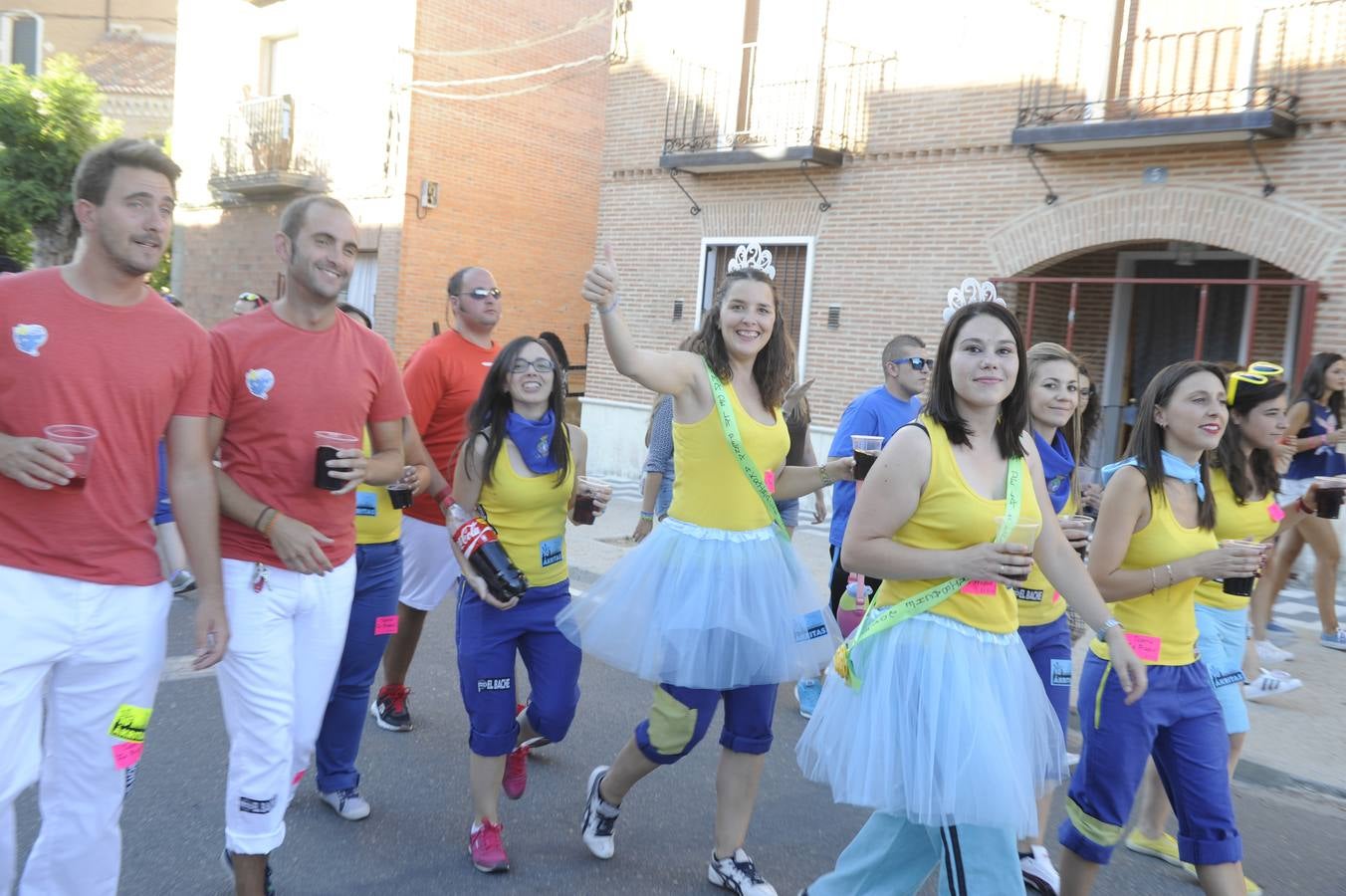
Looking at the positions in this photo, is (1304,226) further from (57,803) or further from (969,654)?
(57,803)

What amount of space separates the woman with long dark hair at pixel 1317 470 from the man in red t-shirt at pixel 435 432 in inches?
210

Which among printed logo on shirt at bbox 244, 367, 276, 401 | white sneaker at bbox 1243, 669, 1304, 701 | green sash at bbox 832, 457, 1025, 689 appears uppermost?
printed logo on shirt at bbox 244, 367, 276, 401

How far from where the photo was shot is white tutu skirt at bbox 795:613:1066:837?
2871mm

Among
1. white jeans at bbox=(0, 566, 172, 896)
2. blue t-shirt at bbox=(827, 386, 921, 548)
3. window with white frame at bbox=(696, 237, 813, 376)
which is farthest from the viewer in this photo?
window with white frame at bbox=(696, 237, 813, 376)

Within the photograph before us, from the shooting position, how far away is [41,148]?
23.1 meters

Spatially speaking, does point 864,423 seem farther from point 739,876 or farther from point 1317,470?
point 1317,470

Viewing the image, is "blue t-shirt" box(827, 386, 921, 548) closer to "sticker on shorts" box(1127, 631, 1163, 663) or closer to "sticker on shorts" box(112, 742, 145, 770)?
"sticker on shorts" box(1127, 631, 1163, 663)

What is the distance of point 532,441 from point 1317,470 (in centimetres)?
601

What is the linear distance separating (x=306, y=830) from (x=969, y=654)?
262 centimetres

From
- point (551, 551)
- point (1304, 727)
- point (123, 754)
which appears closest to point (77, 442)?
point (123, 754)

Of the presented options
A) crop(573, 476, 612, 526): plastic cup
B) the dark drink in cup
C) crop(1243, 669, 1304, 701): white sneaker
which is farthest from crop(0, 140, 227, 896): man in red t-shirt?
crop(1243, 669, 1304, 701): white sneaker

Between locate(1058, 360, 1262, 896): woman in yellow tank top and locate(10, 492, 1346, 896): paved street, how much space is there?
818 mm

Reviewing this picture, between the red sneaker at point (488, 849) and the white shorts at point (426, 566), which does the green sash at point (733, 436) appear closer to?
the red sneaker at point (488, 849)

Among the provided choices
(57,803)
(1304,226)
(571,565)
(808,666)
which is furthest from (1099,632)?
(1304,226)
